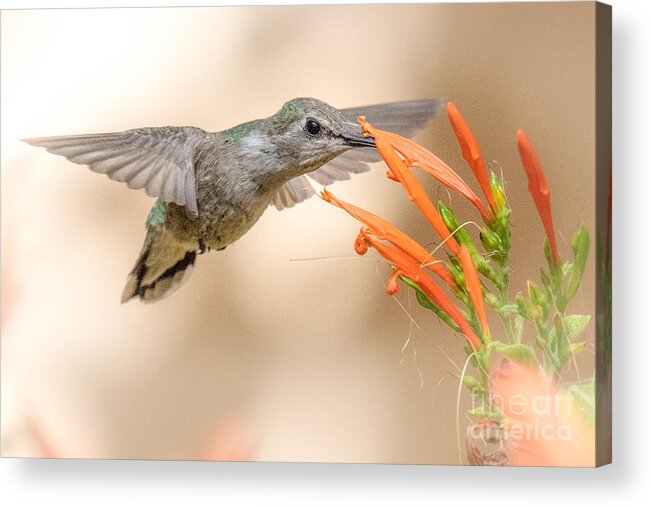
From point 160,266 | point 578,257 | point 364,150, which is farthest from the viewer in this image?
point 160,266

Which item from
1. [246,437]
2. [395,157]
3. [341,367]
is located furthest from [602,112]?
[246,437]

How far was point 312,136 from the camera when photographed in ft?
10.9

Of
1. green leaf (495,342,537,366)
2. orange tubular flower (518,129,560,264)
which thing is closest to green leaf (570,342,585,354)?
green leaf (495,342,537,366)

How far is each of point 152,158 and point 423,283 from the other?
88cm

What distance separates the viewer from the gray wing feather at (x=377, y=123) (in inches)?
130

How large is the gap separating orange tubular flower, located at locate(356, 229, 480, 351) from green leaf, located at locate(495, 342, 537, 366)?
2.9 inches

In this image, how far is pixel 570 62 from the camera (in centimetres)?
324

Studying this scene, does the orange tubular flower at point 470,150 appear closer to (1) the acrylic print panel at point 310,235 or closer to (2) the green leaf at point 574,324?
(1) the acrylic print panel at point 310,235

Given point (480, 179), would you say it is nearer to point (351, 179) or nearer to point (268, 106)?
point (351, 179)

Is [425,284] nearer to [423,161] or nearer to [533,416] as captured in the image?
[423,161]

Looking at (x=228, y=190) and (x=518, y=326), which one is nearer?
(x=518, y=326)

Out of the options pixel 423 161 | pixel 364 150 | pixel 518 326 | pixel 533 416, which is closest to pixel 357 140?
pixel 364 150

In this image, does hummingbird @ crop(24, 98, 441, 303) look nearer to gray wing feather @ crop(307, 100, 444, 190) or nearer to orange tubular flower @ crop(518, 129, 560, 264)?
gray wing feather @ crop(307, 100, 444, 190)

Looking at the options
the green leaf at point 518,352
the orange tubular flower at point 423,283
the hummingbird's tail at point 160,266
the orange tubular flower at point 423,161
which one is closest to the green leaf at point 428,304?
the orange tubular flower at point 423,283
